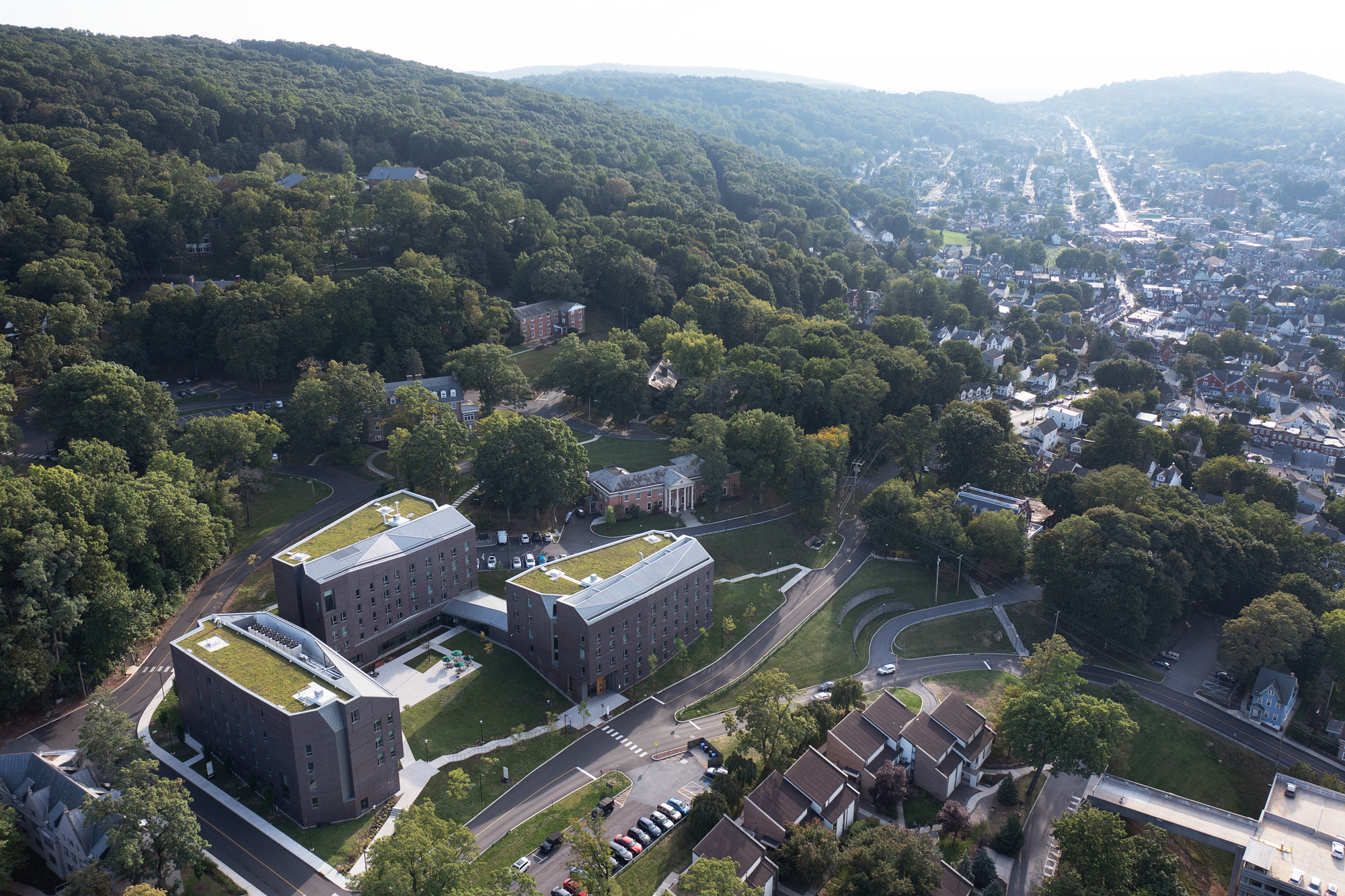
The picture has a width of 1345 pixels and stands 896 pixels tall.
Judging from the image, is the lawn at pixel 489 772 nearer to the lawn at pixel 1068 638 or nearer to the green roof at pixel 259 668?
the green roof at pixel 259 668

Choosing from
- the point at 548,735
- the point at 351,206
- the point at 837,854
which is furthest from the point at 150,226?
the point at 837,854

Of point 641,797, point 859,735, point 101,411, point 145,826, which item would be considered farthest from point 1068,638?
point 101,411

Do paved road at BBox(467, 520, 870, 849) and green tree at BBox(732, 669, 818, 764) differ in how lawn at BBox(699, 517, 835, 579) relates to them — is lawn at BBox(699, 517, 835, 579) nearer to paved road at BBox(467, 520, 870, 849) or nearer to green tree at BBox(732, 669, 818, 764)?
paved road at BBox(467, 520, 870, 849)

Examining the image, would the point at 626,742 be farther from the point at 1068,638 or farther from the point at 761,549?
the point at 1068,638

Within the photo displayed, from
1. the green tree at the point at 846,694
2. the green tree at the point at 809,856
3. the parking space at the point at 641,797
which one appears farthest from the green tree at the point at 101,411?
the green tree at the point at 809,856

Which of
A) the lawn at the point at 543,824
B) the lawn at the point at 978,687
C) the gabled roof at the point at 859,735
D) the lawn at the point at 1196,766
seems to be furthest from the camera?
the lawn at the point at 978,687

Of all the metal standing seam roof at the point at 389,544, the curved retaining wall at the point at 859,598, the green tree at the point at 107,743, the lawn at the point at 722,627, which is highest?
the metal standing seam roof at the point at 389,544

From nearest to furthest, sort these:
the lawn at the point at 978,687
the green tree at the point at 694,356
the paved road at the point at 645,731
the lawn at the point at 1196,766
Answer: the paved road at the point at 645,731 < the lawn at the point at 1196,766 < the lawn at the point at 978,687 < the green tree at the point at 694,356

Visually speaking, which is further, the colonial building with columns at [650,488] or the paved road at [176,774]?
the colonial building with columns at [650,488]
